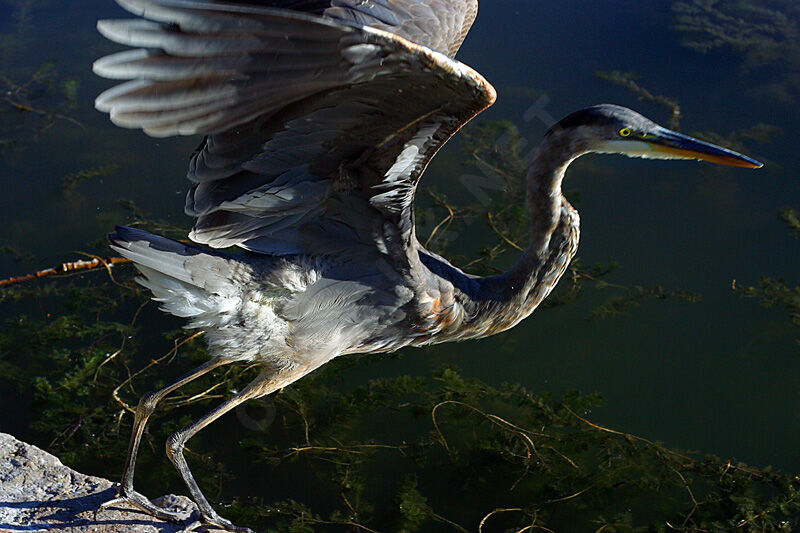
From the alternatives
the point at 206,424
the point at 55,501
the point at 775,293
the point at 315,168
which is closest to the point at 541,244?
the point at 315,168

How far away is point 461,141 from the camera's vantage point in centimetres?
616

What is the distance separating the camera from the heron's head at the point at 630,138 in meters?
3.19

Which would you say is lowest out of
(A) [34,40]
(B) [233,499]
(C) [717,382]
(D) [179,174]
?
(B) [233,499]

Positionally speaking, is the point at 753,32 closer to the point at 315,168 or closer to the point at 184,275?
the point at 315,168

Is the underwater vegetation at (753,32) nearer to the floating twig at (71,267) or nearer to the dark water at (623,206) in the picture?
the dark water at (623,206)

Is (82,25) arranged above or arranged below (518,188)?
above

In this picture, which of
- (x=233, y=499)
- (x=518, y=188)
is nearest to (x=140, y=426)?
(x=233, y=499)

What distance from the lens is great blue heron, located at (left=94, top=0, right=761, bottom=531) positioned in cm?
205

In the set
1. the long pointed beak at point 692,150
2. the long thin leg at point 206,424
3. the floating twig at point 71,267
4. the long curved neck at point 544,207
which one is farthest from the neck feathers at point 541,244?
the floating twig at point 71,267

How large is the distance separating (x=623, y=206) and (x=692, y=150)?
2.37 metres

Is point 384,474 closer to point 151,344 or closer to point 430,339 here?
point 430,339

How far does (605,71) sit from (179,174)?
3.74m

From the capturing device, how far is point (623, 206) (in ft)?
18.1

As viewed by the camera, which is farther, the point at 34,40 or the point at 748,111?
the point at 34,40
